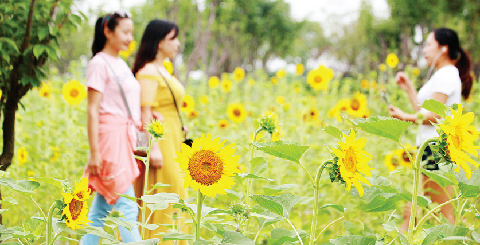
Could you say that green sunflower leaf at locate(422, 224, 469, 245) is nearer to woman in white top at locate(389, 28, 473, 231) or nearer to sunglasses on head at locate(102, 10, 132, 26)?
woman in white top at locate(389, 28, 473, 231)

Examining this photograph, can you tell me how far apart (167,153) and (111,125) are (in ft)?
1.05

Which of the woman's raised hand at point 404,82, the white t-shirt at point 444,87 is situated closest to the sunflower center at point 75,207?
the white t-shirt at point 444,87

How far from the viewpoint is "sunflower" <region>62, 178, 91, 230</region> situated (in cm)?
73

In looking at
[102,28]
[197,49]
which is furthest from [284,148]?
[197,49]

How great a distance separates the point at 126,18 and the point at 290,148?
4.02ft

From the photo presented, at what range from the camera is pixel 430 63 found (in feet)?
7.09

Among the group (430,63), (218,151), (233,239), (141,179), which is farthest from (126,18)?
(430,63)

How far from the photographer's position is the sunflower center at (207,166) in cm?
75

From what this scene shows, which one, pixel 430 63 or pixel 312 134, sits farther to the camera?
pixel 312 134

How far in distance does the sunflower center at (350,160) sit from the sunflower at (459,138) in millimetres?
164

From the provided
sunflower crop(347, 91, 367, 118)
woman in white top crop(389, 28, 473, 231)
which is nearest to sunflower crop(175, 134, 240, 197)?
woman in white top crop(389, 28, 473, 231)

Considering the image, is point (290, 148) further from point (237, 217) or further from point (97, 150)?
point (97, 150)

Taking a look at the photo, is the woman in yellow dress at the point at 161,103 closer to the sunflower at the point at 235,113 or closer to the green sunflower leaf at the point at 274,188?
the green sunflower leaf at the point at 274,188

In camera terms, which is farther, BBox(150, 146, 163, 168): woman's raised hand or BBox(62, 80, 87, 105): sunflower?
BBox(62, 80, 87, 105): sunflower
